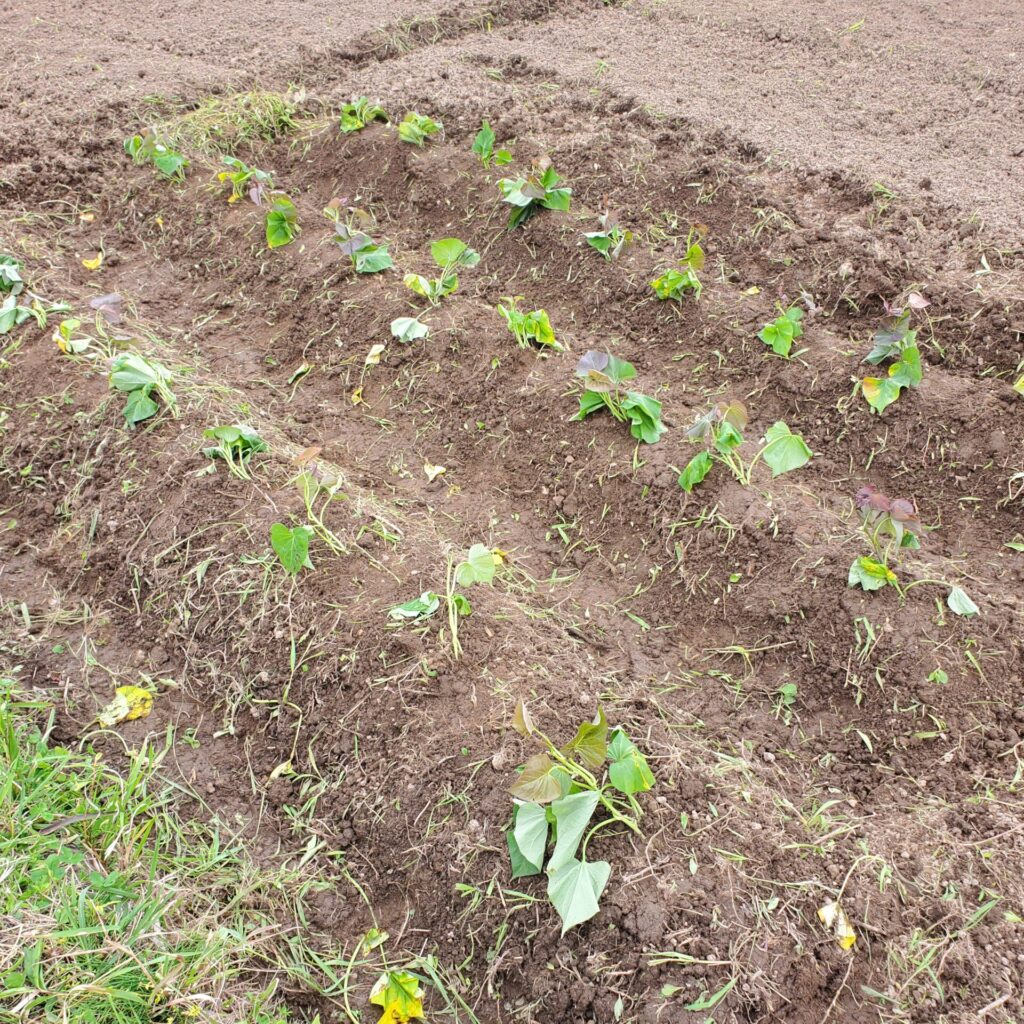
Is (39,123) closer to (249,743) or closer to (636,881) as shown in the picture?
(249,743)

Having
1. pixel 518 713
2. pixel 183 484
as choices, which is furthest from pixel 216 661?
pixel 518 713

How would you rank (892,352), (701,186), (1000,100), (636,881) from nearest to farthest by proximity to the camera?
(636,881) → (892,352) → (701,186) → (1000,100)

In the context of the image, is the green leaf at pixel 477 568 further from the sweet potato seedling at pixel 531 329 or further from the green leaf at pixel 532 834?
the sweet potato seedling at pixel 531 329

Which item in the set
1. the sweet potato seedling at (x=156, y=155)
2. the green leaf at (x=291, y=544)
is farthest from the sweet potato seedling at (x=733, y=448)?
the sweet potato seedling at (x=156, y=155)

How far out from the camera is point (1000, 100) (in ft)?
15.7

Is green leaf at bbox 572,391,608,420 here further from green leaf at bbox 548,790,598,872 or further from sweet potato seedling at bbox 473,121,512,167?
sweet potato seedling at bbox 473,121,512,167

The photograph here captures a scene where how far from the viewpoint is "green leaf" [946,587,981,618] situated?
2.44m

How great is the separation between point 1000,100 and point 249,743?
4.98 metres

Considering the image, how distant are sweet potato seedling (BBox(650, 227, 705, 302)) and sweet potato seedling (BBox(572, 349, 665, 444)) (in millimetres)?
679

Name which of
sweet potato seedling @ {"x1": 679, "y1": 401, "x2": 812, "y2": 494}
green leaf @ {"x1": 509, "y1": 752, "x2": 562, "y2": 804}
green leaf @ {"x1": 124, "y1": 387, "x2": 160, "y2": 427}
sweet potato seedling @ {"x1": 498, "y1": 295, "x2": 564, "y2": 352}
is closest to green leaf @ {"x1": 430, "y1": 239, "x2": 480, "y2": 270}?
sweet potato seedling @ {"x1": 498, "y1": 295, "x2": 564, "y2": 352}

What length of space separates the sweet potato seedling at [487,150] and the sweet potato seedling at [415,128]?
32 cm

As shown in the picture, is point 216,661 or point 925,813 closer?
point 925,813

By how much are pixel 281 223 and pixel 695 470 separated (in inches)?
91.0

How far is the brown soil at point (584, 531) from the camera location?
1.92m
